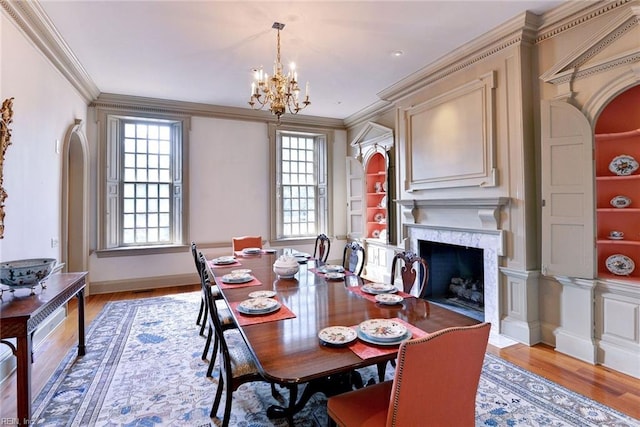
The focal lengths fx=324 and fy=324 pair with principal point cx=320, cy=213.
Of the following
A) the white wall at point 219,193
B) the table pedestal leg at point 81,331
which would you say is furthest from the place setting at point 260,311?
the white wall at point 219,193

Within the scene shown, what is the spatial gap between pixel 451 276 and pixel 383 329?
10.9 feet

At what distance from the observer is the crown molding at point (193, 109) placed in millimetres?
4967

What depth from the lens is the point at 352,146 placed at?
6.31 metres

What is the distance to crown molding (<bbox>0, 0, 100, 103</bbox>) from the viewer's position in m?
2.63

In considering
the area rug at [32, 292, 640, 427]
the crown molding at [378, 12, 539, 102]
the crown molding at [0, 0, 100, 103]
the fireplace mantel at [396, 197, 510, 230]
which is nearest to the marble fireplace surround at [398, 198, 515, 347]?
the fireplace mantel at [396, 197, 510, 230]

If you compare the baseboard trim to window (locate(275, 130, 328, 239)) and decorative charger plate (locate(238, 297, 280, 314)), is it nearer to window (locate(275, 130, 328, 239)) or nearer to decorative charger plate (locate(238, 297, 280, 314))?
window (locate(275, 130, 328, 239))

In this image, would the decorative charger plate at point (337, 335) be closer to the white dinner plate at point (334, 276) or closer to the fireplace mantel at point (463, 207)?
the white dinner plate at point (334, 276)

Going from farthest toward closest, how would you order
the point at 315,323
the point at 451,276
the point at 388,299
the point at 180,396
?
1. the point at 451,276
2. the point at 180,396
3. the point at 388,299
4. the point at 315,323

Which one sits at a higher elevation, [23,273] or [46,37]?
[46,37]

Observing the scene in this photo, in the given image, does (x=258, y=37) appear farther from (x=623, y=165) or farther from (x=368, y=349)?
(x=623, y=165)

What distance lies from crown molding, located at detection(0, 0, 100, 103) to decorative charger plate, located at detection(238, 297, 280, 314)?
2.96m

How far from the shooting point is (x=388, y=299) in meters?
2.03

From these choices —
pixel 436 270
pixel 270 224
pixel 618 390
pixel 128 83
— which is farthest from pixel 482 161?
pixel 128 83

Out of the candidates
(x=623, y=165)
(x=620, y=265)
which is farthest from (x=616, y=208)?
(x=620, y=265)
